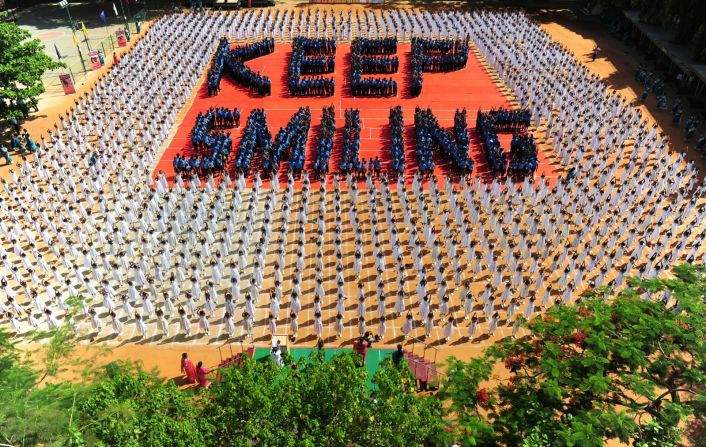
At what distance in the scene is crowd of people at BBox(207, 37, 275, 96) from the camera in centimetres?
2908

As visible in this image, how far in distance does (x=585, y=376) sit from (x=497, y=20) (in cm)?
3581

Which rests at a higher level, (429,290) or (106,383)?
(106,383)

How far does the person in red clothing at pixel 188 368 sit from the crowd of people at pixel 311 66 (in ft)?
67.2

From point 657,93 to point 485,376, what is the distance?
28.3 meters

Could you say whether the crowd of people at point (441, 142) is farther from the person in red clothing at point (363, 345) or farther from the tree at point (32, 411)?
the tree at point (32, 411)

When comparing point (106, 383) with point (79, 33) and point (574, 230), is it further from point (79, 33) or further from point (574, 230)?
point (79, 33)

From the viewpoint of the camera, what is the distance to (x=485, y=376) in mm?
9094

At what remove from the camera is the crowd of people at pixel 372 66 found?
29203 millimetres

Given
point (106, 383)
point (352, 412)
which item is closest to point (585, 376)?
point (352, 412)

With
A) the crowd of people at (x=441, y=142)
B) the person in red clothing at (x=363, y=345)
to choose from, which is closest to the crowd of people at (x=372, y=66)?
the crowd of people at (x=441, y=142)

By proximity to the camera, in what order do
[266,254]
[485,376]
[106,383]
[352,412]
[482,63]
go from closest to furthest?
[352,412], [106,383], [485,376], [266,254], [482,63]

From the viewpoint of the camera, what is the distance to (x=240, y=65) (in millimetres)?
31453

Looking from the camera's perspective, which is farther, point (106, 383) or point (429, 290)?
point (429, 290)

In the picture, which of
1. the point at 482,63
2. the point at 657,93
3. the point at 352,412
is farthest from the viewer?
the point at 482,63
